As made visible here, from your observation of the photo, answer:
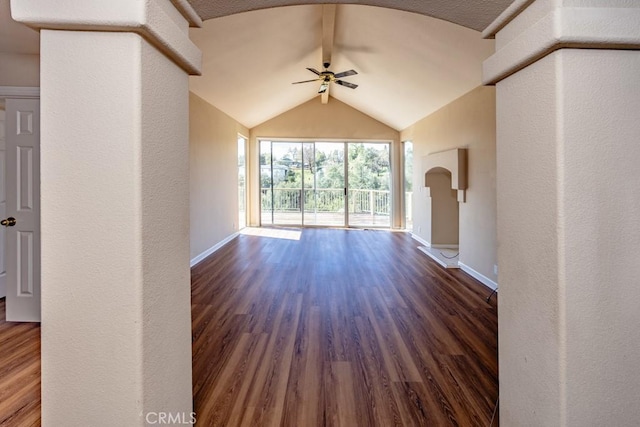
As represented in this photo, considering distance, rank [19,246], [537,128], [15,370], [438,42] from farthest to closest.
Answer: [438,42] < [19,246] < [15,370] < [537,128]

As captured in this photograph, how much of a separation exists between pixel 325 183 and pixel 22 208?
6.23m

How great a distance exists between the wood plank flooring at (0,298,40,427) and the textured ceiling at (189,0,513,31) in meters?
2.14

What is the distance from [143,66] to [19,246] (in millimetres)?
2771

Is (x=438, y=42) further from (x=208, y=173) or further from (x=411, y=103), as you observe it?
(x=208, y=173)

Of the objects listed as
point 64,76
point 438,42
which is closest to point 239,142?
point 438,42

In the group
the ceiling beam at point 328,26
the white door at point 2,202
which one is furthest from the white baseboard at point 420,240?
Result: the white door at point 2,202

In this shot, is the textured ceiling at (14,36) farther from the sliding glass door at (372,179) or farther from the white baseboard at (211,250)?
the sliding glass door at (372,179)

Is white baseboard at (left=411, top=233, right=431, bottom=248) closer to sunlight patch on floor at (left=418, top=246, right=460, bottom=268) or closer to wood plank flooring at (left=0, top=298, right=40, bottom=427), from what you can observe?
sunlight patch on floor at (left=418, top=246, right=460, bottom=268)

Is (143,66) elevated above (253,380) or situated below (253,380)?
above

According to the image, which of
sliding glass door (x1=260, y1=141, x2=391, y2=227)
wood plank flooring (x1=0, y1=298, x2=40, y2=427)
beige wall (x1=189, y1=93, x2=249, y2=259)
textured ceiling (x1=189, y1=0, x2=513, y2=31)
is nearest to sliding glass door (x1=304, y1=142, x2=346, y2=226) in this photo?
sliding glass door (x1=260, y1=141, x2=391, y2=227)

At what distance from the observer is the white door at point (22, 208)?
9.34ft

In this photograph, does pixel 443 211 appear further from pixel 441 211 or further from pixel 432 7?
pixel 432 7

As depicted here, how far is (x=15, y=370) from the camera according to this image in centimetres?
215

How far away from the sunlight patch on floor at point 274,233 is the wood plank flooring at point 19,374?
178 inches
